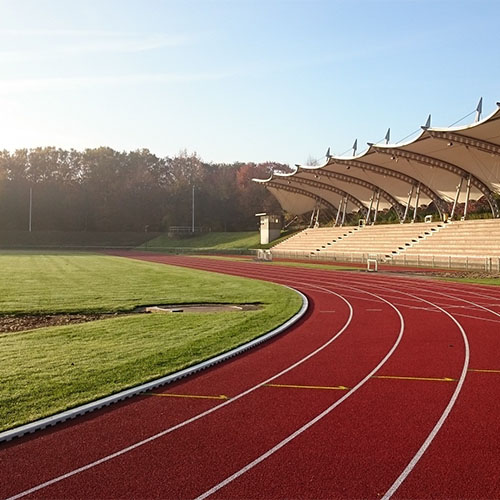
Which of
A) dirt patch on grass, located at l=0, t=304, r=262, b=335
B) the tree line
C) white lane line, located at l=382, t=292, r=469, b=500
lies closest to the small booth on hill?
the tree line

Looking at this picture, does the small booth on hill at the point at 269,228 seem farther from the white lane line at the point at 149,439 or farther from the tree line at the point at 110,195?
the white lane line at the point at 149,439

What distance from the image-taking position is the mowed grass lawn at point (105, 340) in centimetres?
671

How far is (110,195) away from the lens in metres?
95.9

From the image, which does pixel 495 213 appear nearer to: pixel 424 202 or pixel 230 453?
pixel 424 202

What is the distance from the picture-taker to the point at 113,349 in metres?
9.18

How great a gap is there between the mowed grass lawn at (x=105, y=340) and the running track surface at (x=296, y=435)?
70 cm

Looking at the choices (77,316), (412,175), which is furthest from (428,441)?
(412,175)

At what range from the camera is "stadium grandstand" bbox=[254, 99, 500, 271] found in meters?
35.2

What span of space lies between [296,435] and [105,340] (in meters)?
5.70

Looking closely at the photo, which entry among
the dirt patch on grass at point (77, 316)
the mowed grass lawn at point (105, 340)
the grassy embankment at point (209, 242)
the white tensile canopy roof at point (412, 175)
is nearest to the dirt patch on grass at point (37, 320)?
the dirt patch on grass at point (77, 316)

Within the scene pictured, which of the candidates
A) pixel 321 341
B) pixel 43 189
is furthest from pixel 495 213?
pixel 43 189

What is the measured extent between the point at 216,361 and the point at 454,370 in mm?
3934

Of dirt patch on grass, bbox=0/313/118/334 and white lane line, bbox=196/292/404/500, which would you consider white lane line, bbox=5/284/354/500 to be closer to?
white lane line, bbox=196/292/404/500

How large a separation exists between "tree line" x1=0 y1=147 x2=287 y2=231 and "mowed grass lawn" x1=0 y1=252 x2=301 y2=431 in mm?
75402
